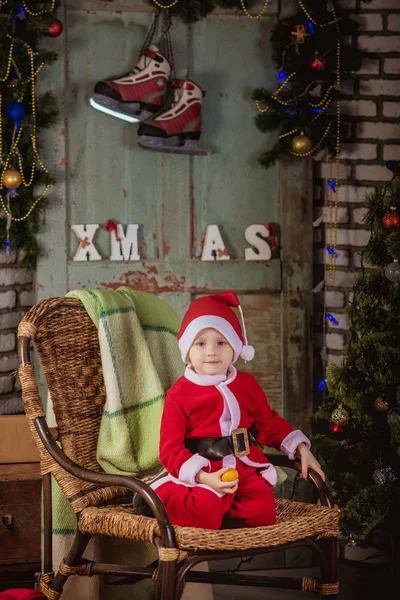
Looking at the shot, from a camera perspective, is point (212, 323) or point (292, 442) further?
point (292, 442)

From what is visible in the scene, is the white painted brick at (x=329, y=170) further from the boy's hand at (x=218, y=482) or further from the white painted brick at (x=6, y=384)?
the boy's hand at (x=218, y=482)

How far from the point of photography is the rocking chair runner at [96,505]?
1.93 m

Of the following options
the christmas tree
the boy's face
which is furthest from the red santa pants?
the christmas tree

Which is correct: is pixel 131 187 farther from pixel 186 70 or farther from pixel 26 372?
pixel 26 372

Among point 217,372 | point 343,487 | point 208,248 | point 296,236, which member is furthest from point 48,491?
point 296,236

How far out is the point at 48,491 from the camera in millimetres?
2277

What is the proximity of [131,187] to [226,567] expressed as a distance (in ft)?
5.27

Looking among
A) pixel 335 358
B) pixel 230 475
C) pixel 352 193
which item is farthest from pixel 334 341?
pixel 230 475

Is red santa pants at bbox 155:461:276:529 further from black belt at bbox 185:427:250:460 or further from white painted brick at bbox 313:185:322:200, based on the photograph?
white painted brick at bbox 313:185:322:200

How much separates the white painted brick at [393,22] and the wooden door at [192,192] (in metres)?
0.48

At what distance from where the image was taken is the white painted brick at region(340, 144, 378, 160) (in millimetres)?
3348

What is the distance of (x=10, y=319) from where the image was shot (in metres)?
3.28

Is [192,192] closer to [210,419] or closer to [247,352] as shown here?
[247,352]

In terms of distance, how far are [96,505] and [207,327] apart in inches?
23.8
